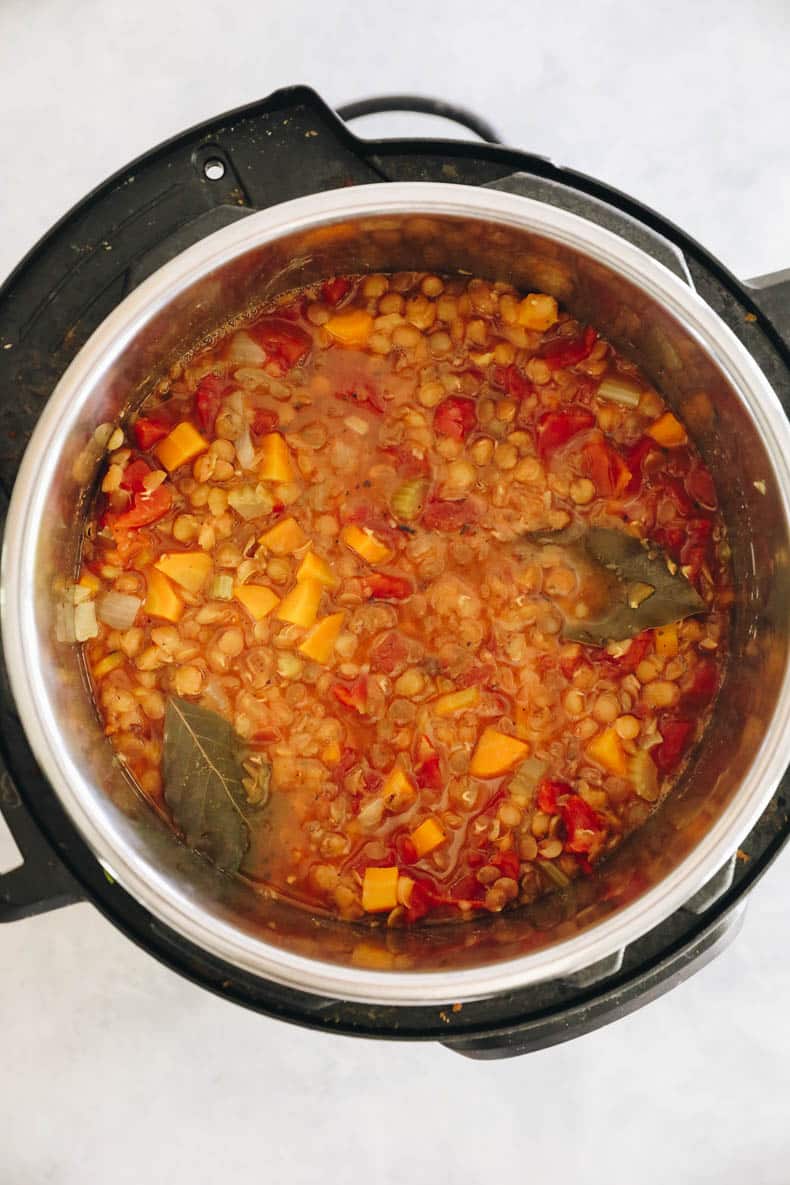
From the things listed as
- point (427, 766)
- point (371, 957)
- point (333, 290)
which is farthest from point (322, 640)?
point (333, 290)

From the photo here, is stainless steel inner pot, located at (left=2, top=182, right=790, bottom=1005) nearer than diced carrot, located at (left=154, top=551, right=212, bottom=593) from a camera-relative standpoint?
Yes

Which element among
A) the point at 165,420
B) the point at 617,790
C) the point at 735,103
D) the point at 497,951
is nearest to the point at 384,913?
the point at 497,951

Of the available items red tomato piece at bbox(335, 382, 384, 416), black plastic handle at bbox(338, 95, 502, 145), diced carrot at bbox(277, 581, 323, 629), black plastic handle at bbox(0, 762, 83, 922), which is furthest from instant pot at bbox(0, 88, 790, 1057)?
black plastic handle at bbox(338, 95, 502, 145)

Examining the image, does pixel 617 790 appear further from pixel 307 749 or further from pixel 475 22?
pixel 475 22

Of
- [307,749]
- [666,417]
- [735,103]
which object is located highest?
[735,103]

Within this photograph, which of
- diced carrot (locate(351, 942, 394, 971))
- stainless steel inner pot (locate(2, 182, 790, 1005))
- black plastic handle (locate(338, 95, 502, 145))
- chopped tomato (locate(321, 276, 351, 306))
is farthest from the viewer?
black plastic handle (locate(338, 95, 502, 145))

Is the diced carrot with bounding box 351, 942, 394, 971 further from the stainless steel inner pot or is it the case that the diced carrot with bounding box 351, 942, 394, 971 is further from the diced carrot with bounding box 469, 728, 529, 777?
the diced carrot with bounding box 469, 728, 529, 777

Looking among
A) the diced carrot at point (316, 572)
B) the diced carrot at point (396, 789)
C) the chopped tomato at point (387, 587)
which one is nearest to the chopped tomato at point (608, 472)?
the chopped tomato at point (387, 587)
